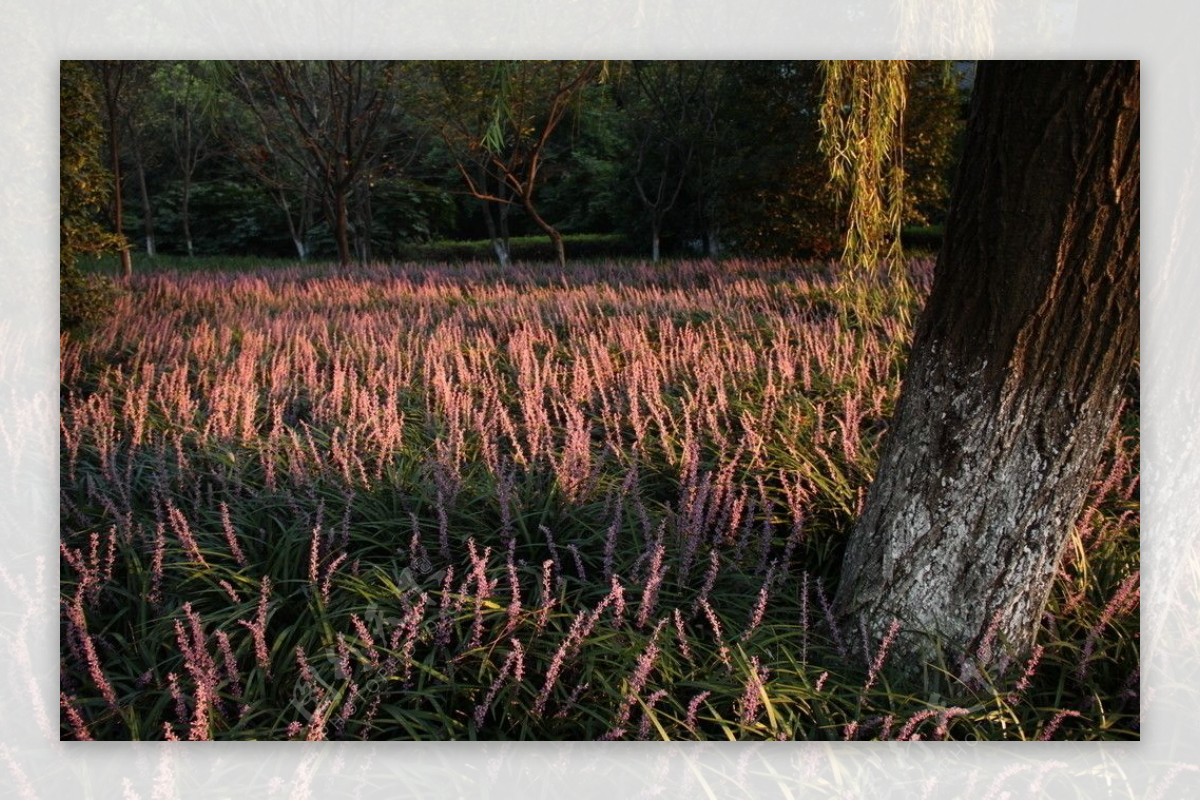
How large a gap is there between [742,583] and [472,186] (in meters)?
1.85

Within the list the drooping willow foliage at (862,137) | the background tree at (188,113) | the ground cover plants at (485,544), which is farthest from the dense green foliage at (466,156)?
the drooping willow foliage at (862,137)

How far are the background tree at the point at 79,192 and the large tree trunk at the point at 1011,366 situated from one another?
8.74ft

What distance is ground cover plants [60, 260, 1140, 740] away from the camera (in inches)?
84.8

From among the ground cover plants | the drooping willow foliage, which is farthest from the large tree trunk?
the drooping willow foliage

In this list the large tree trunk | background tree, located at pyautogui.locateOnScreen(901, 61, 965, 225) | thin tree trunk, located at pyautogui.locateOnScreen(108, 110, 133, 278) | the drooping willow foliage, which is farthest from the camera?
background tree, located at pyautogui.locateOnScreen(901, 61, 965, 225)

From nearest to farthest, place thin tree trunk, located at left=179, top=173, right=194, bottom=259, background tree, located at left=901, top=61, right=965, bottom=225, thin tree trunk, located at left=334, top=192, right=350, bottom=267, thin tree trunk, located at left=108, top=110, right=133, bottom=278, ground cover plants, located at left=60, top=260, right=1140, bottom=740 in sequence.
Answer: ground cover plants, located at left=60, top=260, right=1140, bottom=740
thin tree trunk, located at left=108, top=110, right=133, bottom=278
thin tree trunk, located at left=179, top=173, right=194, bottom=259
thin tree trunk, located at left=334, top=192, right=350, bottom=267
background tree, located at left=901, top=61, right=965, bottom=225

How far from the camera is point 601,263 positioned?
3777 millimetres

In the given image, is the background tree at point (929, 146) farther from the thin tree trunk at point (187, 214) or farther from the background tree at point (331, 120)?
the thin tree trunk at point (187, 214)

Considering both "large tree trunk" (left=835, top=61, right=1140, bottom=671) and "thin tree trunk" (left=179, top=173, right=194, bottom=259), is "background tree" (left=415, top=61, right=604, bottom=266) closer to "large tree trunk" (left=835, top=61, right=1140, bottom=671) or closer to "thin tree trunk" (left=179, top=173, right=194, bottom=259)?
"thin tree trunk" (left=179, top=173, right=194, bottom=259)

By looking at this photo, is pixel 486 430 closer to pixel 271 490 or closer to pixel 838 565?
pixel 271 490

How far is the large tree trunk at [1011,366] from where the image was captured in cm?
204

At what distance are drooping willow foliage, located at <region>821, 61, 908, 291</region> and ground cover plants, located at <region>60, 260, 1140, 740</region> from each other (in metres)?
0.29

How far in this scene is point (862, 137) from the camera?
8.06ft

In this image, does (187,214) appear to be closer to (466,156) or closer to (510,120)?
(466,156)
